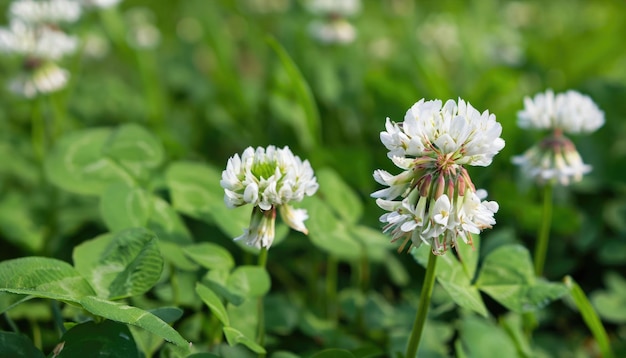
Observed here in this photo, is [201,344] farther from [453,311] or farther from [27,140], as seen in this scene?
[27,140]

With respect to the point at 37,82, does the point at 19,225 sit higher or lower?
lower

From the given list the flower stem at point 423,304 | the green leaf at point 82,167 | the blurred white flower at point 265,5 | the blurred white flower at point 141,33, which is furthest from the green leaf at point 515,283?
the blurred white flower at point 265,5

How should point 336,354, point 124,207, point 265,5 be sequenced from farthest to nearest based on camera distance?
point 265,5, point 124,207, point 336,354

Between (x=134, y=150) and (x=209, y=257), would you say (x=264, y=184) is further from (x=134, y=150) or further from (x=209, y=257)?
(x=134, y=150)

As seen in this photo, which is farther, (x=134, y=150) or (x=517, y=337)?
(x=134, y=150)

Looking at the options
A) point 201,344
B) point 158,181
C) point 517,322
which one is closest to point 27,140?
point 158,181

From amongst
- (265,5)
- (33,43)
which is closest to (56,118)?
(33,43)

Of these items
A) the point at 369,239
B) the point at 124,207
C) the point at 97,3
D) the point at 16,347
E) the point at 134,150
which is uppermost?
the point at 97,3
